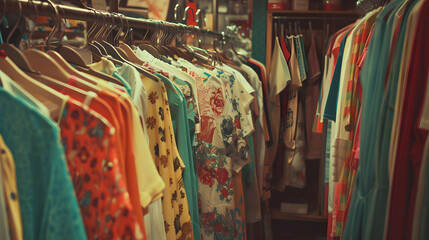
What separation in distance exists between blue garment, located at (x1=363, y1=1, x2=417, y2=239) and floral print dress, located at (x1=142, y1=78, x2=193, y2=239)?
50cm

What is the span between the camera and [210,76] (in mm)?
1525

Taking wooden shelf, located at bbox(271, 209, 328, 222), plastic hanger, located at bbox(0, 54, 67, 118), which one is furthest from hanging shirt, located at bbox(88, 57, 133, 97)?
wooden shelf, located at bbox(271, 209, 328, 222)

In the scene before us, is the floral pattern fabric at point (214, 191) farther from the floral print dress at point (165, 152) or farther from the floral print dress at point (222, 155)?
the floral print dress at point (165, 152)

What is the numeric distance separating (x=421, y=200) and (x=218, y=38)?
156 cm

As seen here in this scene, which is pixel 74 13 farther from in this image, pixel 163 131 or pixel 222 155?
pixel 222 155

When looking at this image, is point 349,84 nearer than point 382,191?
No

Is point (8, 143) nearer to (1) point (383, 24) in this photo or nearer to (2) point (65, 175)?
(2) point (65, 175)

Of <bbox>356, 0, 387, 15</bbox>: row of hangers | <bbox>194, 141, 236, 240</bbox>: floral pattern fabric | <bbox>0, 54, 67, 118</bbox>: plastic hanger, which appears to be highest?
<bbox>356, 0, 387, 15</bbox>: row of hangers

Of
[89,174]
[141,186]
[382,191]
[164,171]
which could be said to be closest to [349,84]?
[382,191]

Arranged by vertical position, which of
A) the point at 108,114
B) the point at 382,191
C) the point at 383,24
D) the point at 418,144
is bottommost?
the point at 382,191

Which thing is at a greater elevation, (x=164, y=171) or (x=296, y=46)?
(x=296, y=46)

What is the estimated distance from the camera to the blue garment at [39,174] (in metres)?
0.62

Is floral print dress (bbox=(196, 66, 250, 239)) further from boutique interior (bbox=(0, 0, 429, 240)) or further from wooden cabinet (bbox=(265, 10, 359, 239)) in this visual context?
wooden cabinet (bbox=(265, 10, 359, 239))

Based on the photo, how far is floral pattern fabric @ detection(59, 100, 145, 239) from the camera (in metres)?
0.67
